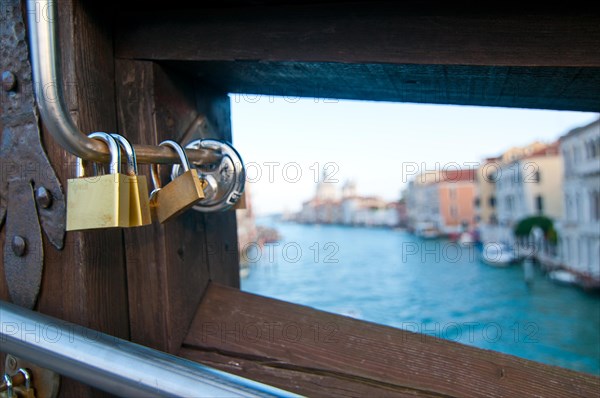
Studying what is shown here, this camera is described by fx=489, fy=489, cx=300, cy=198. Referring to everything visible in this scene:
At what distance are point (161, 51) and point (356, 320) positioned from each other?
0.51 meters

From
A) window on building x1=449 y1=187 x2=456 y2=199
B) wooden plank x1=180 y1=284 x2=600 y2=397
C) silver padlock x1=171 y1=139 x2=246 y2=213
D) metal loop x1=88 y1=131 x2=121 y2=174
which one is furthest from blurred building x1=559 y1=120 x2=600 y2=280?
metal loop x1=88 y1=131 x2=121 y2=174

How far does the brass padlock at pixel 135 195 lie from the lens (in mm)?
502

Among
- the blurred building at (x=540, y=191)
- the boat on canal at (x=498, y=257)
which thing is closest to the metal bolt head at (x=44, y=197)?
the boat on canal at (x=498, y=257)

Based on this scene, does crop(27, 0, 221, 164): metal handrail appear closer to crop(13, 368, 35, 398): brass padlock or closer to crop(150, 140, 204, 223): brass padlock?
crop(150, 140, 204, 223): brass padlock

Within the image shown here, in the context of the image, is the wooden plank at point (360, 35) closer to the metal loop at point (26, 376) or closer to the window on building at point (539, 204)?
the metal loop at point (26, 376)

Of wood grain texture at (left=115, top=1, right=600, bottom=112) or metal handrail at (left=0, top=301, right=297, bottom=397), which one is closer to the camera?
metal handrail at (left=0, top=301, right=297, bottom=397)

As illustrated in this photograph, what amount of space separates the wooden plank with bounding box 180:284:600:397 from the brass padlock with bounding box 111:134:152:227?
1.01ft

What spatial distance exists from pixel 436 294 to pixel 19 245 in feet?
15.1

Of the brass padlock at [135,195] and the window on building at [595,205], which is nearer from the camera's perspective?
the brass padlock at [135,195]

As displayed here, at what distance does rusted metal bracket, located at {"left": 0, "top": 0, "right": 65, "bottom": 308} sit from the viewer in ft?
2.09

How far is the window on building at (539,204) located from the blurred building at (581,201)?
460 cm

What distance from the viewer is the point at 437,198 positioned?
3662 cm

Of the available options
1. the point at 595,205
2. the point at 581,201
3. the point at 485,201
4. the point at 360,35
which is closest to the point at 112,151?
the point at 360,35

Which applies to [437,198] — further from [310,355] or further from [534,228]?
[310,355]
